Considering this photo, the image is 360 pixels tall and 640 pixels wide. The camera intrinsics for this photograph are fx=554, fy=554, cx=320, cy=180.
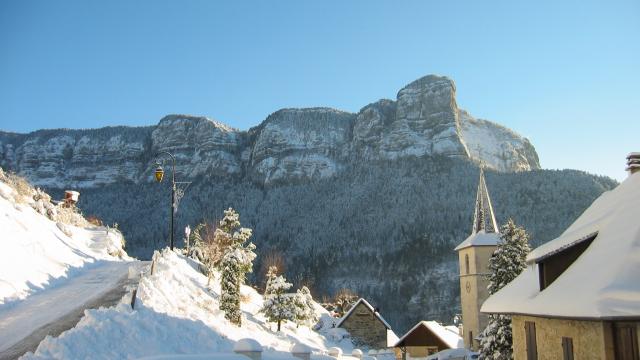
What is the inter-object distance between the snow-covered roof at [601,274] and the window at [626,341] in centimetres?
63

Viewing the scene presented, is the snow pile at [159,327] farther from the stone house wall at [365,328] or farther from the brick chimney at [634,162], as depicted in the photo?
the stone house wall at [365,328]

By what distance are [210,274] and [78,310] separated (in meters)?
13.5

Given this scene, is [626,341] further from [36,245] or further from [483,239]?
[483,239]

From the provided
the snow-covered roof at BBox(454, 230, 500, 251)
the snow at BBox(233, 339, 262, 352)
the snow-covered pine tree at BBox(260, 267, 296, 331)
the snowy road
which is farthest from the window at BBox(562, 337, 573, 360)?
the snow-covered roof at BBox(454, 230, 500, 251)

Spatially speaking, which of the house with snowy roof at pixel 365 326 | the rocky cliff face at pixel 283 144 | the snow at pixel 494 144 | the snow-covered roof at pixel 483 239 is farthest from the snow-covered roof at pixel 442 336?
the snow at pixel 494 144

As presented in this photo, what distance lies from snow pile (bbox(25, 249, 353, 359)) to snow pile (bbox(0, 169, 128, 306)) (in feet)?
13.6

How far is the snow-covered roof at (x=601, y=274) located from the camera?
9258 millimetres

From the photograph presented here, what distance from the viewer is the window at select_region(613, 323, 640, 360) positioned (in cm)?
924

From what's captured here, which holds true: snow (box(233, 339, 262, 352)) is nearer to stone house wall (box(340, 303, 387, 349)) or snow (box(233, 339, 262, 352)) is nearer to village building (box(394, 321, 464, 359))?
village building (box(394, 321, 464, 359))

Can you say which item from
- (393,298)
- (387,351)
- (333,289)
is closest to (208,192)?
(333,289)

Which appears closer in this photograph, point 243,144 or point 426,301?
point 426,301

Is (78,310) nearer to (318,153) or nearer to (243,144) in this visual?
(318,153)

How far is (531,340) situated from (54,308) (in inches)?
578

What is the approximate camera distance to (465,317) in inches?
1849
